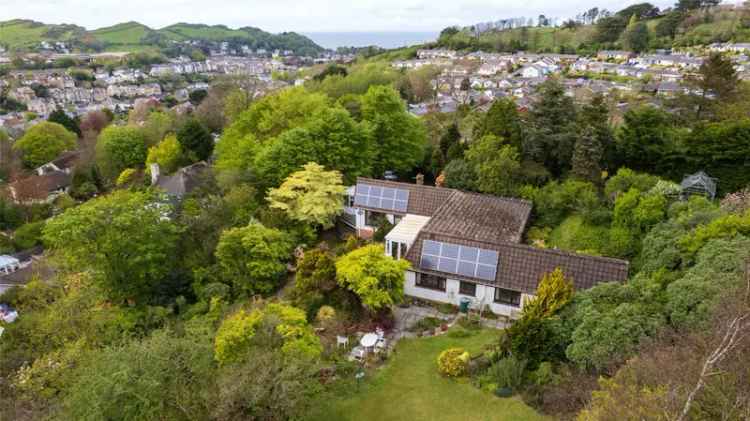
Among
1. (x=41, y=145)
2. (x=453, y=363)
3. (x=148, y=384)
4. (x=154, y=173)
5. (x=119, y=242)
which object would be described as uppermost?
(x=148, y=384)

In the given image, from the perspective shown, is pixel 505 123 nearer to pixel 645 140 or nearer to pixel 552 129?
pixel 552 129

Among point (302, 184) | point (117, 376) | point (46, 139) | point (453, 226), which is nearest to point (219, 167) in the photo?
point (302, 184)

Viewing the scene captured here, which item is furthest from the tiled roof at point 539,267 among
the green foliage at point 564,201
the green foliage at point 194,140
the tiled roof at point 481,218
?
the green foliage at point 194,140

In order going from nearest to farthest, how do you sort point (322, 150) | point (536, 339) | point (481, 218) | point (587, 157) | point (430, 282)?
point (536, 339) → point (430, 282) → point (481, 218) → point (587, 157) → point (322, 150)

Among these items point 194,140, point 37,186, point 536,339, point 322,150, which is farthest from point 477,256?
point 37,186

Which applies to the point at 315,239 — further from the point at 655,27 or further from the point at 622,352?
the point at 655,27

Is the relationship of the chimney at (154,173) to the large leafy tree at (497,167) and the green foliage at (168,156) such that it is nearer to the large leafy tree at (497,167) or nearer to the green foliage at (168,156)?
the green foliage at (168,156)
